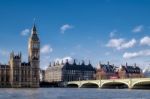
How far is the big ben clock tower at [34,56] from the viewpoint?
17350 centimetres

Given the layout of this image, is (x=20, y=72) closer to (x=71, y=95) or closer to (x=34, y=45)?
(x=34, y=45)

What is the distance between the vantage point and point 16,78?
172m

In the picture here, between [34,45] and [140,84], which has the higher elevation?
[34,45]

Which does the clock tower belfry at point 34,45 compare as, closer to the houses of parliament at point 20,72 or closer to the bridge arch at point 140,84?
the houses of parliament at point 20,72

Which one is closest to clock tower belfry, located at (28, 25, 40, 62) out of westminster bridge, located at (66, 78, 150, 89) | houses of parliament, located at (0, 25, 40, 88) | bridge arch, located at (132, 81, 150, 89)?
houses of parliament, located at (0, 25, 40, 88)

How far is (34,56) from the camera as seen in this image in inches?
7032

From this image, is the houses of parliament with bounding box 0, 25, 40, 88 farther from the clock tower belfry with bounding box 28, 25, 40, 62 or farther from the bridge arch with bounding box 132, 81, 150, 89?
the bridge arch with bounding box 132, 81, 150, 89

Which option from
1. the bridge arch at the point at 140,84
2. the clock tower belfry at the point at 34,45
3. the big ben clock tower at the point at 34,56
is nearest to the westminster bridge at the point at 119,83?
the bridge arch at the point at 140,84

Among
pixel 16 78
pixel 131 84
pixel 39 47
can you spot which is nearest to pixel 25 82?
pixel 16 78

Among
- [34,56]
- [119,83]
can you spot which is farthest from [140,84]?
[34,56]

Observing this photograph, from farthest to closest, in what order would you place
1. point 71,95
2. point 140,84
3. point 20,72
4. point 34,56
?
1. point 34,56
2. point 20,72
3. point 140,84
4. point 71,95

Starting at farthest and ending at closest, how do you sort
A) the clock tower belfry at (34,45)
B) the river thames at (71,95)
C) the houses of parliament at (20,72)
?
the clock tower belfry at (34,45) < the houses of parliament at (20,72) < the river thames at (71,95)

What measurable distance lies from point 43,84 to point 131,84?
73464 millimetres

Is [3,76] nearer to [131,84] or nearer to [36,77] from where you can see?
[36,77]
